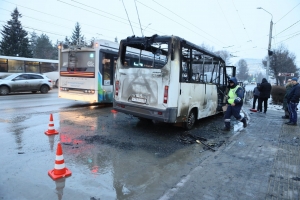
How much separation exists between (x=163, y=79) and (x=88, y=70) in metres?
5.54

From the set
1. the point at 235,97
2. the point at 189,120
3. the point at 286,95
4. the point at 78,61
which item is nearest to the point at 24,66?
the point at 78,61

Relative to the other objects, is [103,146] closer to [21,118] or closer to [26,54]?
[21,118]

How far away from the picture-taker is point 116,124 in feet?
25.1

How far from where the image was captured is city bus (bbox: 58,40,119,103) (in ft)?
33.3

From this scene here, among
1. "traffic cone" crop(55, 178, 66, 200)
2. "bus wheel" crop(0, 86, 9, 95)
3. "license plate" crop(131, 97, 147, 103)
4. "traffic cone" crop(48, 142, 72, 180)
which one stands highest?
"license plate" crop(131, 97, 147, 103)

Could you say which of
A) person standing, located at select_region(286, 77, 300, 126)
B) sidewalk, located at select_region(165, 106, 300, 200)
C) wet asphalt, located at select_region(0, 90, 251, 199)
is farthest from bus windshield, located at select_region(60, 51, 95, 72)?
person standing, located at select_region(286, 77, 300, 126)

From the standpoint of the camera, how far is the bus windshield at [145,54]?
616 cm

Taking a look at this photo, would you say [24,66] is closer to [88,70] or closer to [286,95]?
[88,70]

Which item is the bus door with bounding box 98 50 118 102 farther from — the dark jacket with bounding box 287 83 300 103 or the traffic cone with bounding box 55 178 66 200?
the dark jacket with bounding box 287 83 300 103

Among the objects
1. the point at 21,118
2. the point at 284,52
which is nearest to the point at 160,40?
the point at 21,118

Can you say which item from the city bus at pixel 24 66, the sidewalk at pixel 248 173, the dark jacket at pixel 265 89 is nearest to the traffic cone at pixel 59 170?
the sidewalk at pixel 248 173

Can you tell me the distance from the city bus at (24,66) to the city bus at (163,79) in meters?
16.7

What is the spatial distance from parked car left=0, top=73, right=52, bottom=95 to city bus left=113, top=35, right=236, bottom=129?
1299cm

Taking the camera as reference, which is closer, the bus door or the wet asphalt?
the wet asphalt
